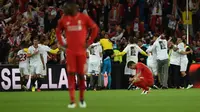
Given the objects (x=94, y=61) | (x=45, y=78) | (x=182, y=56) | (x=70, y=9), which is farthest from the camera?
(x=182, y=56)

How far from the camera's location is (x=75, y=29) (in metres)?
15.3

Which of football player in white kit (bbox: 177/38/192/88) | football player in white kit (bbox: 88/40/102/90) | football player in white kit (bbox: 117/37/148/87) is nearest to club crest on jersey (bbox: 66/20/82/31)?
football player in white kit (bbox: 88/40/102/90)

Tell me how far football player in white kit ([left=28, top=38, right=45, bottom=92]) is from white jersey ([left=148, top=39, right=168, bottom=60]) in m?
5.16

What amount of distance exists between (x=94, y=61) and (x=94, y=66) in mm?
238

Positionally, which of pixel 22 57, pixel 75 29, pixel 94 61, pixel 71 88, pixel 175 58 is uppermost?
pixel 75 29

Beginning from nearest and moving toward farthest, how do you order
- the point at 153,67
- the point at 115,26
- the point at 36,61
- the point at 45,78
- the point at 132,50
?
the point at 36,61
the point at 45,78
the point at 132,50
the point at 153,67
the point at 115,26

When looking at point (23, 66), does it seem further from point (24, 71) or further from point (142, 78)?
point (142, 78)

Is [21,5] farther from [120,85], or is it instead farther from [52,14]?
[120,85]

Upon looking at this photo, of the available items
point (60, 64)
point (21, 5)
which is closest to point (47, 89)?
point (60, 64)

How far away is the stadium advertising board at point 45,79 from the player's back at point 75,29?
14.0 meters

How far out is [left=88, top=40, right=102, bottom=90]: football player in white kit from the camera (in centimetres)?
2933

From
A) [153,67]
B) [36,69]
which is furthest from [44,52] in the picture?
[153,67]

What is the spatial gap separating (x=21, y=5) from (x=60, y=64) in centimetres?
548

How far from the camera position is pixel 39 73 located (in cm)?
2828
